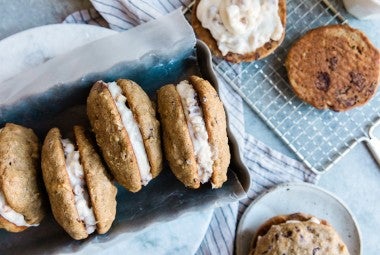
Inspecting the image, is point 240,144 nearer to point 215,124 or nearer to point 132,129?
point 215,124

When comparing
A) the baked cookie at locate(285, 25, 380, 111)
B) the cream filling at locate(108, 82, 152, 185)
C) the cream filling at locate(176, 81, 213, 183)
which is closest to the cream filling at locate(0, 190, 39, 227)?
the cream filling at locate(108, 82, 152, 185)

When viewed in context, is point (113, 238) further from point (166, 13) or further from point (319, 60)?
point (319, 60)

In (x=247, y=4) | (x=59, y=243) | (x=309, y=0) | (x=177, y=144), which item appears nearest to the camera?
(x=177, y=144)

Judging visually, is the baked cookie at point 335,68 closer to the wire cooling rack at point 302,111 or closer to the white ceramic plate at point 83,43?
the wire cooling rack at point 302,111

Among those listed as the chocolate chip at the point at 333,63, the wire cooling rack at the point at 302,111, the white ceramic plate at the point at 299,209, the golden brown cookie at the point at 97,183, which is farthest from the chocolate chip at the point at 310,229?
the golden brown cookie at the point at 97,183

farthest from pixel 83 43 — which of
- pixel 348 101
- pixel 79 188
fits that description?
pixel 348 101

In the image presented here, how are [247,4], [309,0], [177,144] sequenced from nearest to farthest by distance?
[177,144], [247,4], [309,0]

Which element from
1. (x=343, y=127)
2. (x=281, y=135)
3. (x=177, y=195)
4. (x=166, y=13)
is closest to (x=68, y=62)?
(x=166, y=13)
